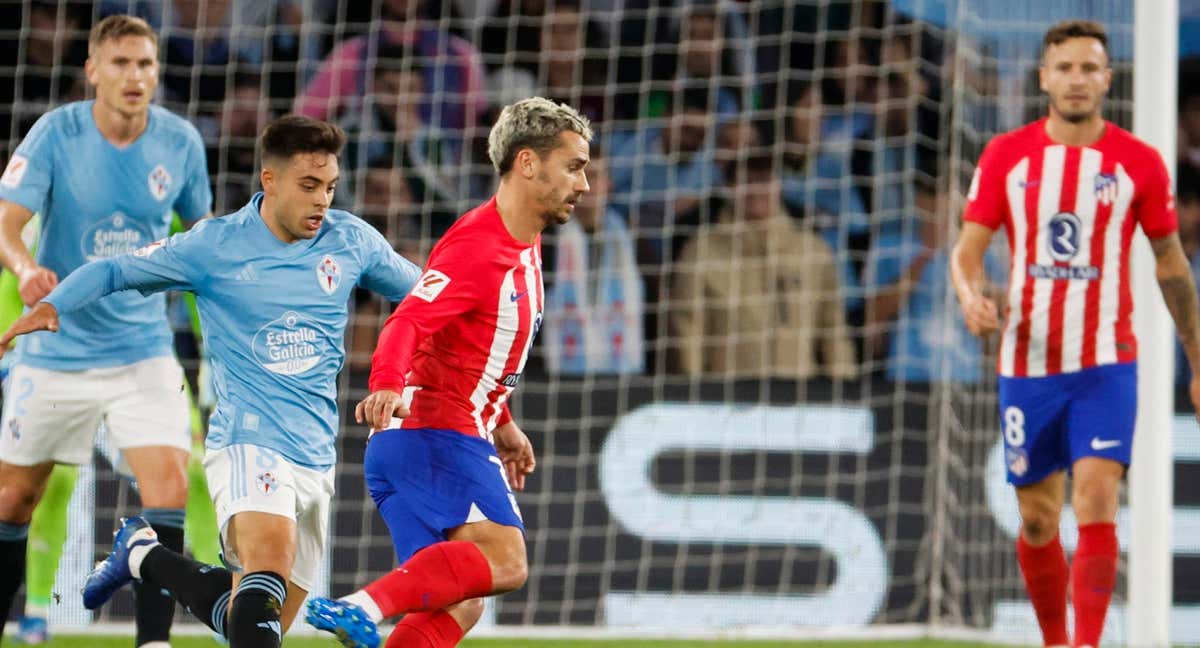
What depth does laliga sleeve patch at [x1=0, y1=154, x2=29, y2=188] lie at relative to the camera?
5398 millimetres

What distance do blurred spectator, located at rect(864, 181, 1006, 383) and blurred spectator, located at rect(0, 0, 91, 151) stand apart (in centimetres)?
412

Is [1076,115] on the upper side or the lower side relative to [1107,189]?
upper

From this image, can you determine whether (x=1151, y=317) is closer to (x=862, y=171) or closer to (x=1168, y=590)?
(x=1168, y=590)

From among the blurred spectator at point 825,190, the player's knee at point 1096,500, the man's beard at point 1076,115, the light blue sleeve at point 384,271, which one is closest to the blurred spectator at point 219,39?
the blurred spectator at point 825,190

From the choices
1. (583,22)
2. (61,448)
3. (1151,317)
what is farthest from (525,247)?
(583,22)

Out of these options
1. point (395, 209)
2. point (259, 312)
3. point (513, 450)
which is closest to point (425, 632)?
point (513, 450)

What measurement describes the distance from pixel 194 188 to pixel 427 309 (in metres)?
1.75

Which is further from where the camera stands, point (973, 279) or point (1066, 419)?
point (1066, 419)

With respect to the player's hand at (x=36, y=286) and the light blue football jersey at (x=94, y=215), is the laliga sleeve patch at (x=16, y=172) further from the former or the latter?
the player's hand at (x=36, y=286)

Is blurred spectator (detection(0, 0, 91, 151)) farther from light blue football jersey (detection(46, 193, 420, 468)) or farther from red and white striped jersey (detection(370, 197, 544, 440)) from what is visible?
red and white striped jersey (detection(370, 197, 544, 440))

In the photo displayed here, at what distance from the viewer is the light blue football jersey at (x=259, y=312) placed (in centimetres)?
447

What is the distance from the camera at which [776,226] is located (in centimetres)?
837

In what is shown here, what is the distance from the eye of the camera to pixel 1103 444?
5.22 metres

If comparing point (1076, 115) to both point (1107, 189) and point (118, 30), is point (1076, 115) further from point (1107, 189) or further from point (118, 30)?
point (118, 30)
